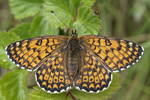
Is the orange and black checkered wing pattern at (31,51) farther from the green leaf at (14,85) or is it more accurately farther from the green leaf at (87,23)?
the green leaf at (14,85)

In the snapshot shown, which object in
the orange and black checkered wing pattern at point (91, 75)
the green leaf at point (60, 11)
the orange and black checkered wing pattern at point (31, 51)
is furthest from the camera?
the green leaf at point (60, 11)

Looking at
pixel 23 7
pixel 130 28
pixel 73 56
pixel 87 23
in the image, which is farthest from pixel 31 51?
pixel 130 28

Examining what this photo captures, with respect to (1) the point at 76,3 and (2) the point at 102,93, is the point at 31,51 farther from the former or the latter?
(2) the point at 102,93

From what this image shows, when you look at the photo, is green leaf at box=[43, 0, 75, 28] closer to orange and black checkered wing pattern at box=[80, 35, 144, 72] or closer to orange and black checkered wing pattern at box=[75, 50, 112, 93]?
orange and black checkered wing pattern at box=[80, 35, 144, 72]

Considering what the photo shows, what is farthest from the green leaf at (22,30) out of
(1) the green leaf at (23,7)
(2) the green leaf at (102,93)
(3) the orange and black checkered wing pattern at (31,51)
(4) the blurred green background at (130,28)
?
(4) the blurred green background at (130,28)

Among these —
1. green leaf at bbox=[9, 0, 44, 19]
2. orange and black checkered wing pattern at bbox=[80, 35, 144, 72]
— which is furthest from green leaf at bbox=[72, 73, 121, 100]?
green leaf at bbox=[9, 0, 44, 19]

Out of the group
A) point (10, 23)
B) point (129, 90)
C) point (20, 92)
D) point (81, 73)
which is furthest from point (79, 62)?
point (10, 23)
